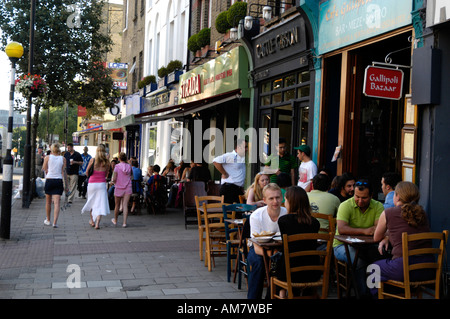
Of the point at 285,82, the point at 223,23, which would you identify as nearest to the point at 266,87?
the point at 285,82

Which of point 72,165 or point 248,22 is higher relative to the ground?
point 248,22

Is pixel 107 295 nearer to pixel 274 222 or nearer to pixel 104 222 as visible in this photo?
pixel 274 222

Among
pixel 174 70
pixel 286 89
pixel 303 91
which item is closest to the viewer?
pixel 303 91

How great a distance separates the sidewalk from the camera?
6.31 metres

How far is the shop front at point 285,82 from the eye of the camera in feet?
36.1

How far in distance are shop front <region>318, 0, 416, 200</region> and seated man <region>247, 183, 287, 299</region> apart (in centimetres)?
392

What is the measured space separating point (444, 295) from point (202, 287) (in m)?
2.76

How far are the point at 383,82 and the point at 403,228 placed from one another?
10.9ft

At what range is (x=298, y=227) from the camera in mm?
5121

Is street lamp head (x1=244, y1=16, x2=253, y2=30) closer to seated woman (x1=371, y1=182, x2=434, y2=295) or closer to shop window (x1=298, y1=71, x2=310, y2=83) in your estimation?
shop window (x1=298, y1=71, x2=310, y2=83)

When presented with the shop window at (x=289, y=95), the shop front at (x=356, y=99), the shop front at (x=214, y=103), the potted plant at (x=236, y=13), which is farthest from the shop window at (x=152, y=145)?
the shop front at (x=356, y=99)

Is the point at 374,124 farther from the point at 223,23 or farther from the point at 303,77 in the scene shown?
the point at 223,23

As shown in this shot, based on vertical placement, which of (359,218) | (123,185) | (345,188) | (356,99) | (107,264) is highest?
(356,99)
